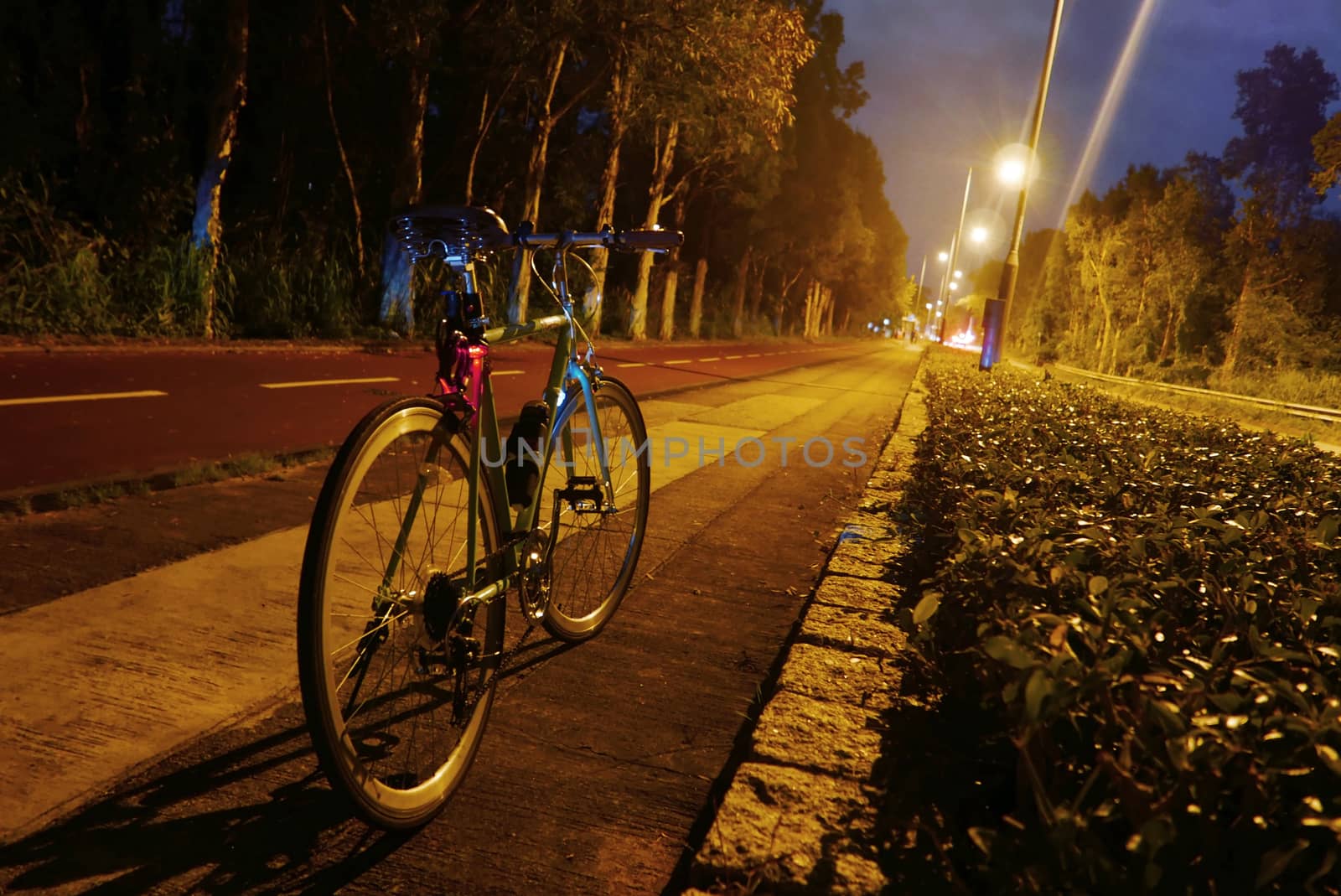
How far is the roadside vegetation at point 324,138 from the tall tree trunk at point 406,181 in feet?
0.16

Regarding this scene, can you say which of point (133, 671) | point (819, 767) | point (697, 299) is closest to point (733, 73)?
point (697, 299)

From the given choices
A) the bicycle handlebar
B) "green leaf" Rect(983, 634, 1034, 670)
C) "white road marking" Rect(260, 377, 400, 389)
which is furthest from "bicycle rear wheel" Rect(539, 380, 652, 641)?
"white road marking" Rect(260, 377, 400, 389)

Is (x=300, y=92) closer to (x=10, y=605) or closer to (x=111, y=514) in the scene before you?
(x=111, y=514)

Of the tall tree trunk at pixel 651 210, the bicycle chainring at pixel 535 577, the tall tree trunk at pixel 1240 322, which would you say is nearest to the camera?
the bicycle chainring at pixel 535 577

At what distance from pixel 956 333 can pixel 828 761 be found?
280 feet

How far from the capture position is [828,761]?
230cm

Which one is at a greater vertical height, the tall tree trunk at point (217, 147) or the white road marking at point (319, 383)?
the tall tree trunk at point (217, 147)

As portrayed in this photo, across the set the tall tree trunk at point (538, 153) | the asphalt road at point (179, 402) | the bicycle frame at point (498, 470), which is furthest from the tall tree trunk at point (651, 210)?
the bicycle frame at point (498, 470)

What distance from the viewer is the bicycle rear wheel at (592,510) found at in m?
3.12

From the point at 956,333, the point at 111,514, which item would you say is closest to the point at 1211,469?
the point at 111,514

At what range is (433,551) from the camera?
2.26m

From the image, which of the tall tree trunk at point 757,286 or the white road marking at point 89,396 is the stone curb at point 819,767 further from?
the tall tree trunk at point 757,286

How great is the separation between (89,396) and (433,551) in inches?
295

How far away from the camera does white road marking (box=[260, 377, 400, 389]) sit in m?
10.1
